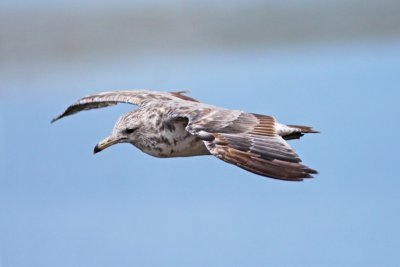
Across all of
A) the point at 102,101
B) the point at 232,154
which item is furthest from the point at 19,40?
the point at 232,154

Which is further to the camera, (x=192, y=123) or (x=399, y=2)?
(x=399, y=2)

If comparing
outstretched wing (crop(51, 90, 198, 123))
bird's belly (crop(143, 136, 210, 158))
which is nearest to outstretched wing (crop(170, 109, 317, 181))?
bird's belly (crop(143, 136, 210, 158))

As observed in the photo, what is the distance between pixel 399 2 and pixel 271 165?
18.8m

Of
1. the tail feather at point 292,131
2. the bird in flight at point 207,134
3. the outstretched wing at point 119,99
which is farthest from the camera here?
the outstretched wing at point 119,99

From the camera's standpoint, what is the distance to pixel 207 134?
9.27 m

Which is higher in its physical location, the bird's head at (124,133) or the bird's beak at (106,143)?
the bird's head at (124,133)

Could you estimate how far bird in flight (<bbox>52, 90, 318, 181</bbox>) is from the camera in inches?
351

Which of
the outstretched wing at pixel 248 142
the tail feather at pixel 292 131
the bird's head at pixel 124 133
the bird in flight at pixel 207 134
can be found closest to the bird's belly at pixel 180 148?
the bird in flight at pixel 207 134

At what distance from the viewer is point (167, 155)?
10109 mm

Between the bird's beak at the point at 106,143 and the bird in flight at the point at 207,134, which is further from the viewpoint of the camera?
the bird's beak at the point at 106,143

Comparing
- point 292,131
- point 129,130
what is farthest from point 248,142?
point 129,130

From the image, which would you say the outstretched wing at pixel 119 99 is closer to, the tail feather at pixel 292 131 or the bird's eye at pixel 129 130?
the bird's eye at pixel 129 130

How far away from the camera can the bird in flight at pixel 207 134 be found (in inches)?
351

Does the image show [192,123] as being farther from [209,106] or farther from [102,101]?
[102,101]
